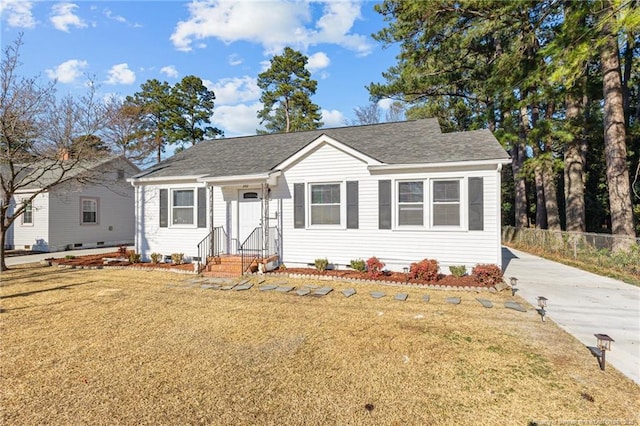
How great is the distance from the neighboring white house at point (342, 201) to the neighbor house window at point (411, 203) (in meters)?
0.03

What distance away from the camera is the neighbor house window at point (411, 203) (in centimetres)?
872

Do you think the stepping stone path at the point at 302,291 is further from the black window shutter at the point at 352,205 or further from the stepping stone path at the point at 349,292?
the black window shutter at the point at 352,205

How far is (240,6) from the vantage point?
34.5 ft

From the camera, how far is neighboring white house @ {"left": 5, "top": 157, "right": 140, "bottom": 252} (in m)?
15.3

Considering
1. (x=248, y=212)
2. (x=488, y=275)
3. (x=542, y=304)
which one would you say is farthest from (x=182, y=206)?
(x=542, y=304)

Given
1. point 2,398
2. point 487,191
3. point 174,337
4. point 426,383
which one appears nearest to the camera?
point 2,398

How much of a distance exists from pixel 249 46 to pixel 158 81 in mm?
22367

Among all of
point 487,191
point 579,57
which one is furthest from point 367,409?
point 579,57

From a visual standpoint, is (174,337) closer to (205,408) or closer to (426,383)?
(205,408)

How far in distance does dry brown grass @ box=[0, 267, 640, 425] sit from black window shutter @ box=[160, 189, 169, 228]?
5.08 metres

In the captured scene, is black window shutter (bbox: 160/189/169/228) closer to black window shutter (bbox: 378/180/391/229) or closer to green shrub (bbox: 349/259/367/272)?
green shrub (bbox: 349/259/367/272)

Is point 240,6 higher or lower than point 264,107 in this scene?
lower

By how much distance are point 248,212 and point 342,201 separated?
3.55 meters

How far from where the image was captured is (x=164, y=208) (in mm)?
11391
